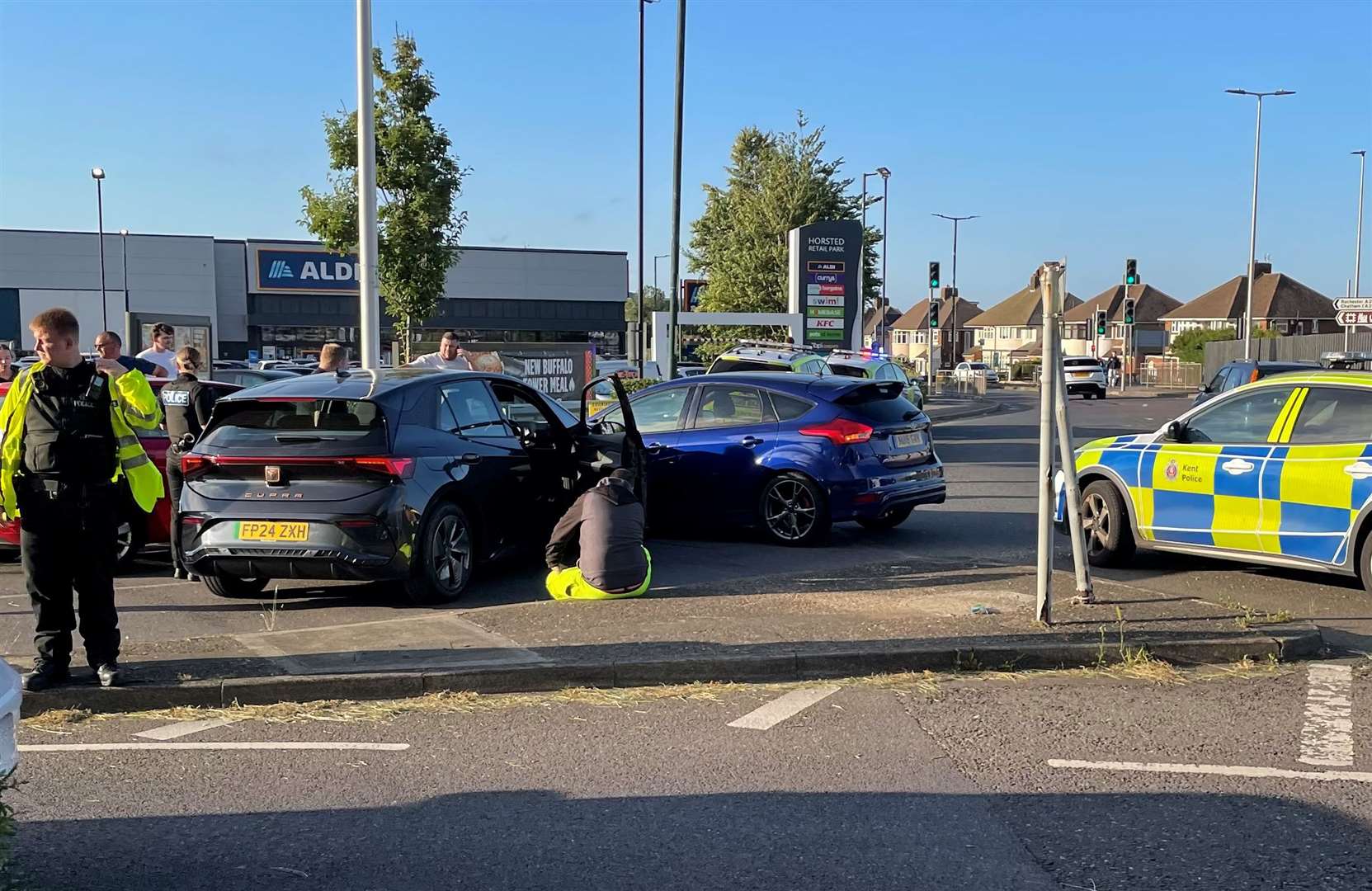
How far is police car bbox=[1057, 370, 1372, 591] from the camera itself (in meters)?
8.12

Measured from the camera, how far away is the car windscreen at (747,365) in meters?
20.3

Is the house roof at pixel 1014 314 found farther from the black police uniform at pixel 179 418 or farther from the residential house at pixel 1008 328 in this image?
the black police uniform at pixel 179 418

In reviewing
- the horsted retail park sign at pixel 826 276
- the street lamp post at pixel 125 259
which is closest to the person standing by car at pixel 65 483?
the horsted retail park sign at pixel 826 276

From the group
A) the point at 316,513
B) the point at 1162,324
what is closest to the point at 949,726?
the point at 316,513

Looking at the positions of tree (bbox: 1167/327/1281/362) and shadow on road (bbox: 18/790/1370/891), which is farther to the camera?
tree (bbox: 1167/327/1281/362)

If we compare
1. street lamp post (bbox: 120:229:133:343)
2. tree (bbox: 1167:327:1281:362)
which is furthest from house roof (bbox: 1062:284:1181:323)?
street lamp post (bbox: 120:229:133:343)

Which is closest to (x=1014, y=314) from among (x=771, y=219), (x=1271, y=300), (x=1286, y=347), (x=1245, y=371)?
(x=1271, y=300)

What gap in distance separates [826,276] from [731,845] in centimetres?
3198

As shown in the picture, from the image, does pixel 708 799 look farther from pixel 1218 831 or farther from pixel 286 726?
pixel 286 726

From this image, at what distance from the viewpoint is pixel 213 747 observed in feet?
17.9

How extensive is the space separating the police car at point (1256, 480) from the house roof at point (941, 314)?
136 meters

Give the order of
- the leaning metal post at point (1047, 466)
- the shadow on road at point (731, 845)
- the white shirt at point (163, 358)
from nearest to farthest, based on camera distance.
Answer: the shadow on road at point (731, 845), the leaning metal post at point (1047, 466), the white shirt at point (163, 358)

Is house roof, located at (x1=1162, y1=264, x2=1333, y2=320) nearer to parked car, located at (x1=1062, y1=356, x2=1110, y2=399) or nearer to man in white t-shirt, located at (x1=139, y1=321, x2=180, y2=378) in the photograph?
parked car, located at (x1=1062, y1=356, x2=1110, y2=399)

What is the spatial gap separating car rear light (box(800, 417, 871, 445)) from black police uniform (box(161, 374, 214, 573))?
15.6 feet
